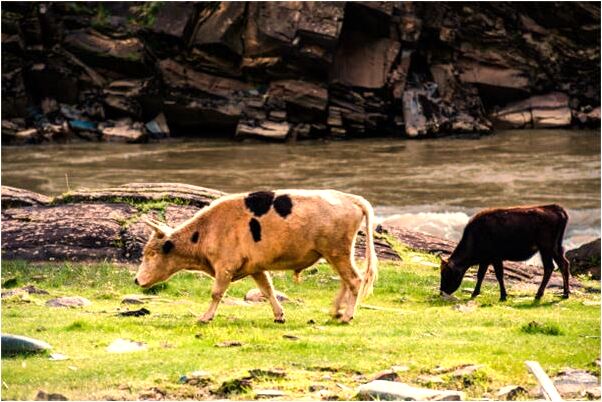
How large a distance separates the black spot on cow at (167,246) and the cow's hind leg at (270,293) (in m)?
1.36

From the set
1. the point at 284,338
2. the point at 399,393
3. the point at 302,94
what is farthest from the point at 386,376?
the point at 302,94

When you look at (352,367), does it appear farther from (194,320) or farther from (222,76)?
(222,76)

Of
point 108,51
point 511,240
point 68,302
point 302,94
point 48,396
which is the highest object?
point 48,396

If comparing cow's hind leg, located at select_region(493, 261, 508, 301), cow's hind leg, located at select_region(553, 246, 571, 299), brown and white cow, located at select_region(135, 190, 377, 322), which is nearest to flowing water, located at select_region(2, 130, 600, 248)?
cow's hind leg, located at select_region(553, 246, 571, 299)

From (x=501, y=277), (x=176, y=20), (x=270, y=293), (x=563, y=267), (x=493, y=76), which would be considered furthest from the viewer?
(x=493, y=76)

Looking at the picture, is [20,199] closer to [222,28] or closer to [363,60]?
[222,28]

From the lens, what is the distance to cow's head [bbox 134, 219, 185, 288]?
15969mm

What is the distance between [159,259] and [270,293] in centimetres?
184

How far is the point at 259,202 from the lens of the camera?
50.6 feet

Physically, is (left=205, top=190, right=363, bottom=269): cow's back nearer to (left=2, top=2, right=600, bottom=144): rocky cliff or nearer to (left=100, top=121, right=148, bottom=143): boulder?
(left=2, top=2, right=600, bottom=144): rocky cliff

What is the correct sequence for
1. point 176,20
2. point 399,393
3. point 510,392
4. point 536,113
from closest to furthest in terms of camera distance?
1. point 399,393
2. point 510,392
3. point 176,20
4. point 536,113

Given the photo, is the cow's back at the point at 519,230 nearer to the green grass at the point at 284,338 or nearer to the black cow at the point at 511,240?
the black cow at the point at 511,240

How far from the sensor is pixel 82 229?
77.2 feet

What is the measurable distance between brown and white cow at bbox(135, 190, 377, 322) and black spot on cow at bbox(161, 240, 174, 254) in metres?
0.25
